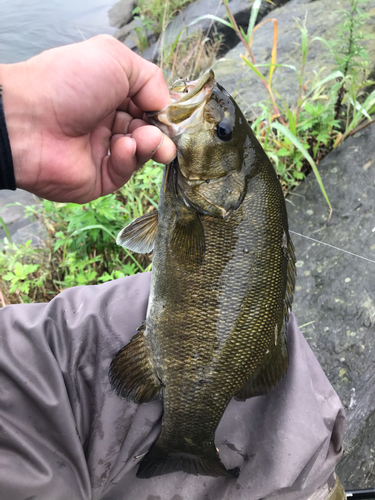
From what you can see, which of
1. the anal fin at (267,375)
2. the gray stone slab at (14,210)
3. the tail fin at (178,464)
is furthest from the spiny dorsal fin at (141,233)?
the gray stone slab at (14,210)

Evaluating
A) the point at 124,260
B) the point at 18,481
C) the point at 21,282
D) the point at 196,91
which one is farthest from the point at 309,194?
the point at 18,481

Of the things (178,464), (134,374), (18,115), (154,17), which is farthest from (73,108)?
(154,17)

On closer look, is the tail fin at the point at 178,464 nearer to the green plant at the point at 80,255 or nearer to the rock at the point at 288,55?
the green plant at the point at 80,255

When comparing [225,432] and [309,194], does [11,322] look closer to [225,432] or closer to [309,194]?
[225,432]

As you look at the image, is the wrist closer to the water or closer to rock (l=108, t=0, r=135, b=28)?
the water

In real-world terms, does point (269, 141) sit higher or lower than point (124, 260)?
higher

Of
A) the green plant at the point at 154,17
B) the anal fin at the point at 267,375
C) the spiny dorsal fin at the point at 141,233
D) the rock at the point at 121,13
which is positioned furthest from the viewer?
the rock at the point at 121,13
